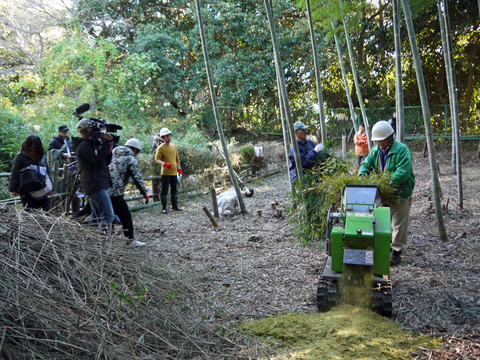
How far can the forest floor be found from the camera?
3.26 m

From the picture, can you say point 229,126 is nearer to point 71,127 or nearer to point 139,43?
point 139,43

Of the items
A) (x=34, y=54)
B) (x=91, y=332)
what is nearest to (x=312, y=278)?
(x=91, y=332)

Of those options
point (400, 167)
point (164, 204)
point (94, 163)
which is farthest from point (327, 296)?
point (164, 204)

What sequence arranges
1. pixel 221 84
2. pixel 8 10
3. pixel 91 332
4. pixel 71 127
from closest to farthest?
1. pixel 91 332
2. pixel 71 127
3. pixel 8 10
4. pixel 221 84

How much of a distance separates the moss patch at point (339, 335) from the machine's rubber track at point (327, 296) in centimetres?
6

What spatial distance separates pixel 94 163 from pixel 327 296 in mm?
3177

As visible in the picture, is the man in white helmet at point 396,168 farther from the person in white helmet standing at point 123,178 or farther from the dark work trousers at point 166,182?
the dark work trousers at point 166,182

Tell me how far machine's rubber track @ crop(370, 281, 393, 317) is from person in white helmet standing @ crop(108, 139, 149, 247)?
3.17m

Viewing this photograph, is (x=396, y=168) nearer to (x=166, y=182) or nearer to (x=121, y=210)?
(x=121, y=210)

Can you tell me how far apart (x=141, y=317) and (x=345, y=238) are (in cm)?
175

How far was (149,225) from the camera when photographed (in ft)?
23.4

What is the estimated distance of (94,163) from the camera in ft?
15.6

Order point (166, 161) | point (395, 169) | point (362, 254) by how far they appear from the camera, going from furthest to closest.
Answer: point (166, 161), point (395, 169), point (362, 254)

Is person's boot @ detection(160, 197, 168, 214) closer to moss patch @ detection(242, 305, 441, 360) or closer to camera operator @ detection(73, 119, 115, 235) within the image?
camera operator @ detection(73, 119, 115, 235)
